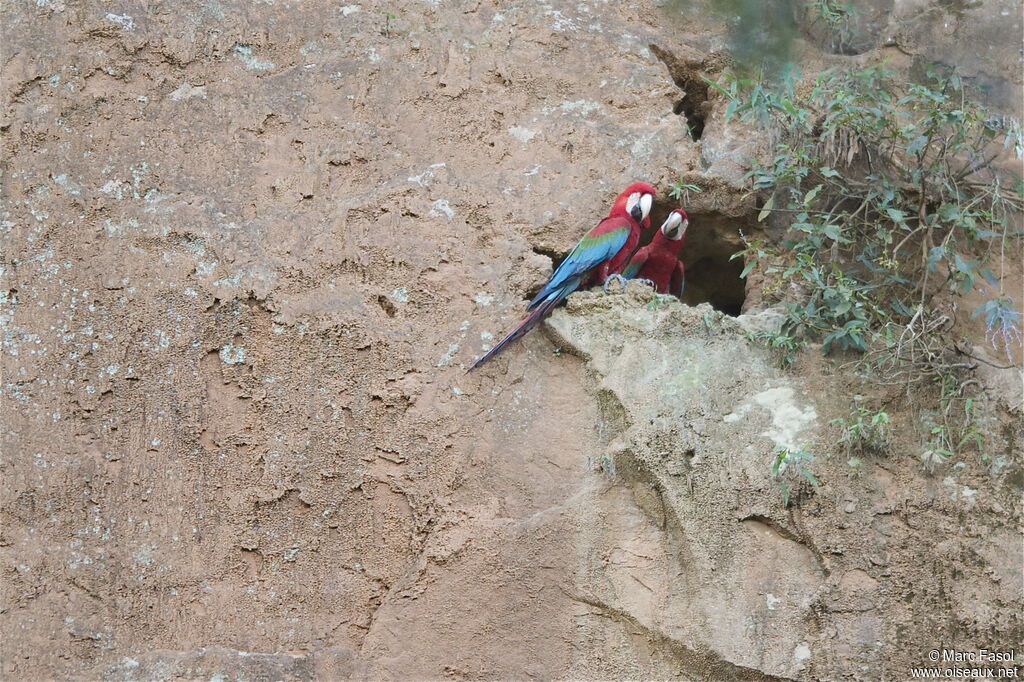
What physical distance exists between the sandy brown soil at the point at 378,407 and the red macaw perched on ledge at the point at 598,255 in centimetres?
7

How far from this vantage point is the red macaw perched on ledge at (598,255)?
3.57 m

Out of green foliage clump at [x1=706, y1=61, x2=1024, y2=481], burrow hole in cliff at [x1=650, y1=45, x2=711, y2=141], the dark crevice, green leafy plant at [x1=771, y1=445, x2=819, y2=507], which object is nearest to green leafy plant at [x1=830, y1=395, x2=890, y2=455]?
green foliage clump at [x1=706, y1=61, x2=1024, y2=481]

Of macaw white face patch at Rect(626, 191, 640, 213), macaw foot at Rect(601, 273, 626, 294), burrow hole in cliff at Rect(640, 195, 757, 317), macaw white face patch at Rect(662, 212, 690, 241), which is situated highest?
macaw white face patch at Rect(626, 191, 640, 213)

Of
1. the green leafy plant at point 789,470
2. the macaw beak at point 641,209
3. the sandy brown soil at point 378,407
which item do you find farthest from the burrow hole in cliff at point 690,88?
the green leafy plant at point 789,470

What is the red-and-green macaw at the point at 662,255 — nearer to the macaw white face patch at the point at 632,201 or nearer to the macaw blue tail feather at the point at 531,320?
the macaw white face patch at the point at 632,201

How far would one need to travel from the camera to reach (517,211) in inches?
149

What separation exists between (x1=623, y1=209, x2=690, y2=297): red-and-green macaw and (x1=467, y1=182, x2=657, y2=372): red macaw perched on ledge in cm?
9

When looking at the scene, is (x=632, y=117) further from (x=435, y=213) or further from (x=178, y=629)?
(x=178, y=629)

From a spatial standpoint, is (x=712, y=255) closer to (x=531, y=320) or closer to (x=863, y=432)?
(x=531, y=320)

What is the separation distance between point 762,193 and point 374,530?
1.93m

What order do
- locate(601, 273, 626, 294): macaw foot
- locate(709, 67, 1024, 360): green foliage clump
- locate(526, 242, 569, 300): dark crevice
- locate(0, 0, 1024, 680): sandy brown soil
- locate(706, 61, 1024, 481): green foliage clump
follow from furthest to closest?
locate(526, 242, 569, 300): dark crevice, locate(601, 273, 626, 294): macaw foot, locate(709, 67, 1024, 360): green foliage clump, locate(706, 61, 1024, 481): green foliage clump, locate(0, 0, 1024, 680): sandy brown soil

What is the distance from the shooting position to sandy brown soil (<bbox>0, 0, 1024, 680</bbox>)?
10.3ft

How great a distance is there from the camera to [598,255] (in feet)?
11.9

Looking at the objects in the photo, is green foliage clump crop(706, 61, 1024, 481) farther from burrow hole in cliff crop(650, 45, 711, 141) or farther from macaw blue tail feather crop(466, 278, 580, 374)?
macaw blue tail feather crop(466, 278, 580, 374)
